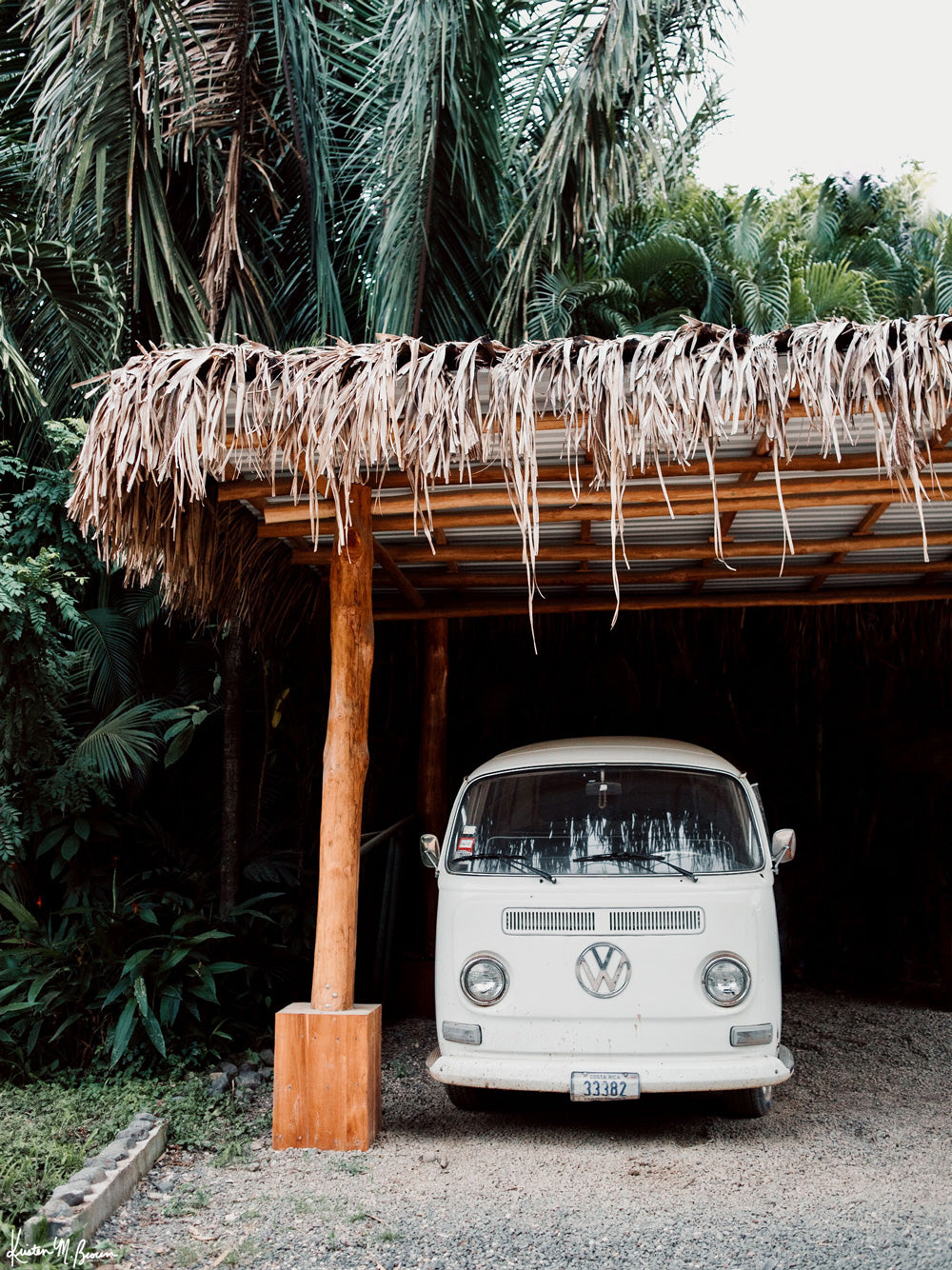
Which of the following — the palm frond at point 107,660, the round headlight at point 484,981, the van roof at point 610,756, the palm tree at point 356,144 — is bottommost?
the round headlight at point 484,981

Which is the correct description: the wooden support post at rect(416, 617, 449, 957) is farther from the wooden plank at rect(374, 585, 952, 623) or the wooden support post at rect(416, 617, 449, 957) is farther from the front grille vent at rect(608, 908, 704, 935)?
the front grille vent at rect(608, 908, 704, 935)

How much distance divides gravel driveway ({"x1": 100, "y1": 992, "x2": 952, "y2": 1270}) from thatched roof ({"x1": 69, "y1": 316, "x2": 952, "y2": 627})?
2.36 meters

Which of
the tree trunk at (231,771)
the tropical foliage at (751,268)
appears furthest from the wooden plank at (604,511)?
the tropical foliage at (751,268)

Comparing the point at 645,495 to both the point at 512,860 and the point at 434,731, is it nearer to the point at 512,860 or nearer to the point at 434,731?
the point at 512,860

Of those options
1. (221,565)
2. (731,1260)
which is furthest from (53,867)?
(731,1260)

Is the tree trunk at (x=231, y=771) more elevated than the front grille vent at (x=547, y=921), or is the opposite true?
the tree trunk at (x=231, y=771)

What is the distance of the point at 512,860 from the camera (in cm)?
459

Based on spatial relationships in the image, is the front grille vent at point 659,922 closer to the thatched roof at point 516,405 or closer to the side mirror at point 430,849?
the side mirror at point 430,849

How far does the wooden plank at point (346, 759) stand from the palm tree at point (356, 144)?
233cm

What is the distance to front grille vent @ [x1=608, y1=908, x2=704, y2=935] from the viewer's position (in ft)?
14.0

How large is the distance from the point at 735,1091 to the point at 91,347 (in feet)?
18.4

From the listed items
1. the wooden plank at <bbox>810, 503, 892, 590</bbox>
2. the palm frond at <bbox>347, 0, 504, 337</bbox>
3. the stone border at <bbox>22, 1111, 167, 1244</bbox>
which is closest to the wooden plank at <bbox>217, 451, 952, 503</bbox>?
the wooden plank at <bbox>810, 503, 892, 590</bbox>

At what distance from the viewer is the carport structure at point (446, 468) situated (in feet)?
12.9

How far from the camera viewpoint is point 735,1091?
15.0 ft
